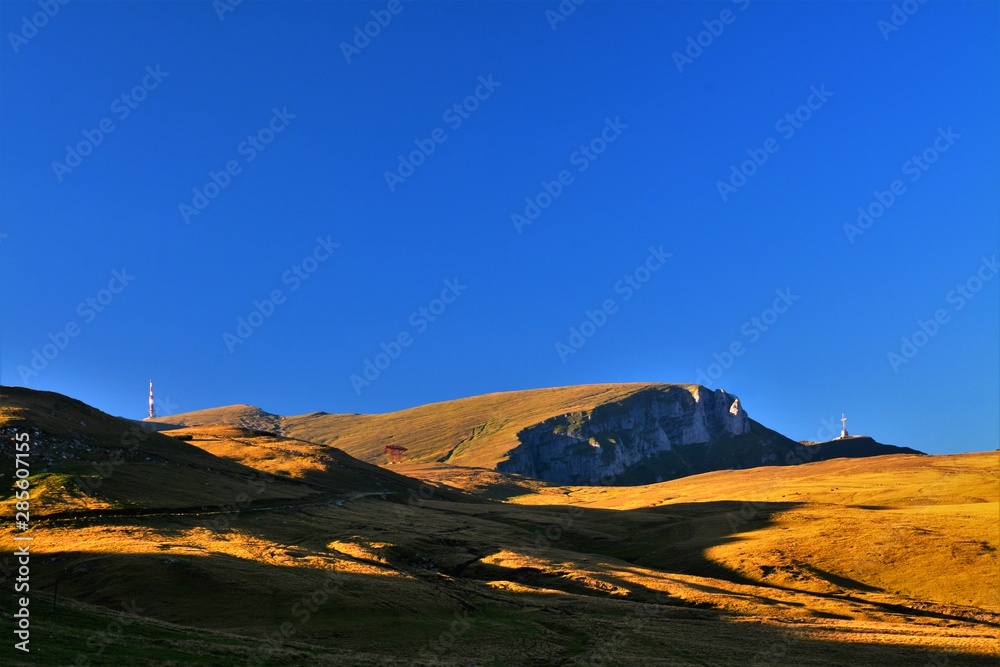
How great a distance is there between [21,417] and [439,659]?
10253cm

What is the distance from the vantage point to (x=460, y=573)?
279 feet

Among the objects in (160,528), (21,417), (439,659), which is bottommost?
(439,659)

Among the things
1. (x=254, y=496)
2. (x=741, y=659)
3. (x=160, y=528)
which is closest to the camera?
(x=741, y=659)

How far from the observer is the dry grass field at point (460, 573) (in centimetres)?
4828

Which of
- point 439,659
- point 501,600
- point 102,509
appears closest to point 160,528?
point 102,509

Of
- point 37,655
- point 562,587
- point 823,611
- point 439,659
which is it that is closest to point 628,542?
point 562,587

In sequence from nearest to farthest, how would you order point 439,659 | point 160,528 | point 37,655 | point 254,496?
point 37,655, point 439,659, point 160,528, point 254,496

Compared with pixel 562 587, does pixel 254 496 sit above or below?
above

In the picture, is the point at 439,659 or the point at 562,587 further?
the point at 562,587

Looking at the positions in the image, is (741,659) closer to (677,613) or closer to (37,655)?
(677,613)

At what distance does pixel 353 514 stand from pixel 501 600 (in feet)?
192

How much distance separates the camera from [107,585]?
5766cm

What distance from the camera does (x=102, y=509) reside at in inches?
3531

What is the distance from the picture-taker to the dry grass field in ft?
158
